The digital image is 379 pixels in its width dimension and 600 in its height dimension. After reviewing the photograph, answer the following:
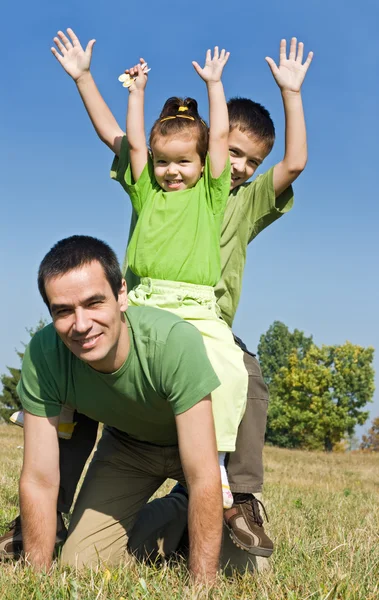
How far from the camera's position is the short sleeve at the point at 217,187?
192 inches

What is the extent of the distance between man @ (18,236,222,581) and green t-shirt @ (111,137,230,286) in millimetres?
415

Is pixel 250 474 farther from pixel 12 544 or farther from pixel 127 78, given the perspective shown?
pixel 127 78

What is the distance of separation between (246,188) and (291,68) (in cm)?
90

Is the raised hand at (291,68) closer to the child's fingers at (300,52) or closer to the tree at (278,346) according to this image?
the child's fingers at (300,52)

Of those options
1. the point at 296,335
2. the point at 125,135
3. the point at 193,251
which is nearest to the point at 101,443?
the point at 193,251

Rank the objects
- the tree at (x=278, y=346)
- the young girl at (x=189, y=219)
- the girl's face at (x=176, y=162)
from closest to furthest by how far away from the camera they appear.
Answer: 1. the young girl at (x=189, y=219)
2. the girl's face at (x=176, y=162)
3. the tree at (x=278, y=346)

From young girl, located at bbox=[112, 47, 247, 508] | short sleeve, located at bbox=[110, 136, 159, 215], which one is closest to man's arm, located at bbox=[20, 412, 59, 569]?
young girl, located at bbox=[112, 47, 247, 508]

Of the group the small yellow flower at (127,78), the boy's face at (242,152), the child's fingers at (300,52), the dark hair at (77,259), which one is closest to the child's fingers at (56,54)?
the small yellow flower at (127,78)

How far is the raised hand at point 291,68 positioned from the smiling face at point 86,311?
201 centimetres

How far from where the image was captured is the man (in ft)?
13.4

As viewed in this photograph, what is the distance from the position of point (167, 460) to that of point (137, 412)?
779 millimetres

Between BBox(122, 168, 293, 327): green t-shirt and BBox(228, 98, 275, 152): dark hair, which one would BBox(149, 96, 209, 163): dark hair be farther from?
BBox(122, 168, 293, 327): green t-shirt

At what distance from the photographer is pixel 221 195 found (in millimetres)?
4914

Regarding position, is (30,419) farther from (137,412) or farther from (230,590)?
(230,590)
